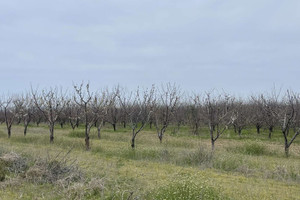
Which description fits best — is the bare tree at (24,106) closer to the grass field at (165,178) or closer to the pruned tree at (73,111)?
the pruned tree at (73,111)

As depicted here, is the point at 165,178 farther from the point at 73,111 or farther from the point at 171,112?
the point at 73,111

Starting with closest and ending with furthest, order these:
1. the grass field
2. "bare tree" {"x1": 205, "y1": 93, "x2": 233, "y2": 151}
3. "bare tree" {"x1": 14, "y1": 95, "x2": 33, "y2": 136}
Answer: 1. the grass field
2. "bare tree" {"x1": 205, "y1": 93, "x2": 233, "y2": 151}
3. "bare tree" {"x1": 14, "y1": 95, "x2": 33, "y2": 136}

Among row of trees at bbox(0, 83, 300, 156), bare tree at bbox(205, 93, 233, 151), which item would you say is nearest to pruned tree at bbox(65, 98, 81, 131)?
row of trees at bbox(0, 83, 300, 156)

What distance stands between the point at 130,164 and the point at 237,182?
413cm

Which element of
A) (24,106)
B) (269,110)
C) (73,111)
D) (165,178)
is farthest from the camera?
(73,111)

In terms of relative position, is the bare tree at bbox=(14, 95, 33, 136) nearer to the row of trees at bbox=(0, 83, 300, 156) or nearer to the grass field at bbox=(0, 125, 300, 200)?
the row of trees at bbox=(0, 83, 300, 156)

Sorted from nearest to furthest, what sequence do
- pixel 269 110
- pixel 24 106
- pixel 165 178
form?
1. pixel 165 178
2. pixel 269 110
3. pixel 24 106

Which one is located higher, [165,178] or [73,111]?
[73,111]

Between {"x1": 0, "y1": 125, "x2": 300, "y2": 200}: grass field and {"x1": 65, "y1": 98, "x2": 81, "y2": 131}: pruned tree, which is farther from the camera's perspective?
{"x1": 65, "y1": 98, "x2": 81, "y2": 131}: pruned tree

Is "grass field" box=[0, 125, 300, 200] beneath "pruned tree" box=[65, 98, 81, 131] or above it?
beneath

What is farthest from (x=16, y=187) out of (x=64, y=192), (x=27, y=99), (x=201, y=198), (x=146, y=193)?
(x=27, y=99)

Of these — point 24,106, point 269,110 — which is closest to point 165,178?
point 269,110

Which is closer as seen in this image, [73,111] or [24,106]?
[24,106]

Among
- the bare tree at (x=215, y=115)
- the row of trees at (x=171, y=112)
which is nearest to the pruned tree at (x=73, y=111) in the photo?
the row of trees at (x=171, y=112)
